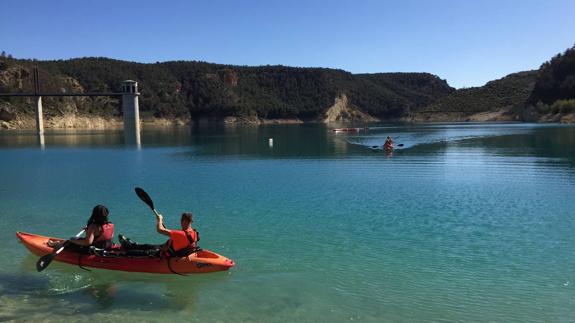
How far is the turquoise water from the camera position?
33.1ft

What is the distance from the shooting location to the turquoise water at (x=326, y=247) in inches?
397

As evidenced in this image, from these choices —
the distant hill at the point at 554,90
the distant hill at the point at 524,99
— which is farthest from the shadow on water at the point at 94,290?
the distant hill at the point at 554,90

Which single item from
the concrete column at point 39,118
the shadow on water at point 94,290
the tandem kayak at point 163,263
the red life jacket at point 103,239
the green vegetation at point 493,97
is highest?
the green vegetation at point 493,97

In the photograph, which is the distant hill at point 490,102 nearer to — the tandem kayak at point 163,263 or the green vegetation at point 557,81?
the green vegetation at point 557,81

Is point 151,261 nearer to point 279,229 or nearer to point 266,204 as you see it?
point 279,229

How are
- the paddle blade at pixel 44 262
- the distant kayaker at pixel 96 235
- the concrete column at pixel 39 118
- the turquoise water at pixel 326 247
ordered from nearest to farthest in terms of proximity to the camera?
the turquoise water at pixel 326 247
the paddle blade at pixel 44 262
the distant kayaker at pixel 96 235
the concrete column at pixel 39 118

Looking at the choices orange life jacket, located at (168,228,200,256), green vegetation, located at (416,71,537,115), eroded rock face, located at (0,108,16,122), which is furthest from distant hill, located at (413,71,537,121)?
orange life jacket, located at (168,228,200,256)

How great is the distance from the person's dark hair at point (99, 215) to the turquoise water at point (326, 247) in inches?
56.3

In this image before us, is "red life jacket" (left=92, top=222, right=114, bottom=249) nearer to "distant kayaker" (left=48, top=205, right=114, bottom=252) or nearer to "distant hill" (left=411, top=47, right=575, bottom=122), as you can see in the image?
"distant kayaker" (left=48, top=205, right=114, bottom=252)

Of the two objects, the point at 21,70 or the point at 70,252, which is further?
the point at 21,70

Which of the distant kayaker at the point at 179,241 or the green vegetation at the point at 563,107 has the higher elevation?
the green vegetation at the point at 563,107

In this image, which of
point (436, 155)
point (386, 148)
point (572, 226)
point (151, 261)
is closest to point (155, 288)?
point (151, 261)

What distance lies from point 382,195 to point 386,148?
2694 cm

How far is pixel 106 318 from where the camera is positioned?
9.61 meters
